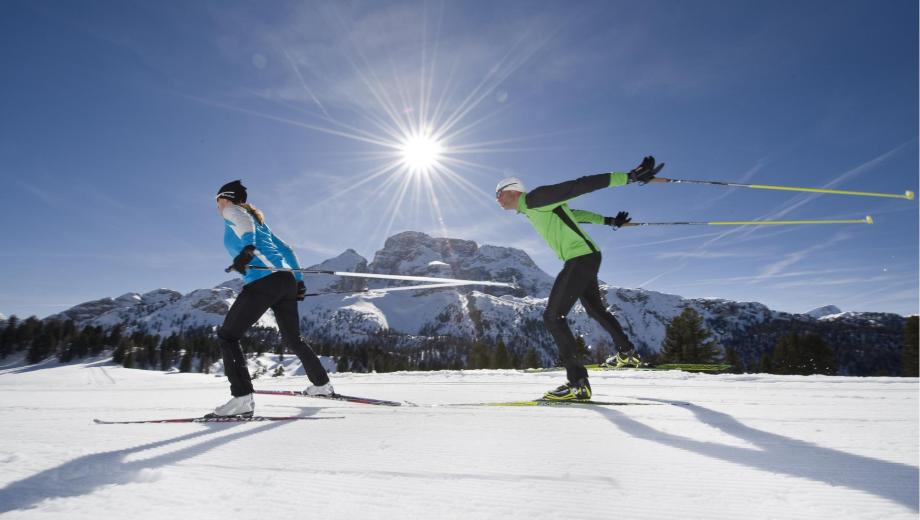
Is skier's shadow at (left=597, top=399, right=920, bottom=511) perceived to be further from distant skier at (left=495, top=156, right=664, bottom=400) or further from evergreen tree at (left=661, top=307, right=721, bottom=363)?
evergreen tree at (left=661, top=307, right=721, bottom=363)

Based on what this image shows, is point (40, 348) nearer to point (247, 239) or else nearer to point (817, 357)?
point (247, 239)

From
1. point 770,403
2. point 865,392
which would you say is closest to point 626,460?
point 770,403

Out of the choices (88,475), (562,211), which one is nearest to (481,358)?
(562,211)

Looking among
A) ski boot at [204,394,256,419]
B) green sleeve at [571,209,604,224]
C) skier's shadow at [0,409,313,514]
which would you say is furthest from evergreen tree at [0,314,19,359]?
green sleeve at [571,209,604,224]

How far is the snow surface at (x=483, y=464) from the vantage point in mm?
1853

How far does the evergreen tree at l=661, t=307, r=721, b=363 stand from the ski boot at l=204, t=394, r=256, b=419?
36318mm

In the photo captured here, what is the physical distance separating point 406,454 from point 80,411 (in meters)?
4.14

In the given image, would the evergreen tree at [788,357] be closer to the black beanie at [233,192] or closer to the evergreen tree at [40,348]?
the black beanie at [233,192]

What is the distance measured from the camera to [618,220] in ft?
21.7

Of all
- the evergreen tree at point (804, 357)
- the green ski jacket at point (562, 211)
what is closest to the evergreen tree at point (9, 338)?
the green ski jacket at point (562, 211)

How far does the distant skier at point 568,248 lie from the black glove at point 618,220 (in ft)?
3.83

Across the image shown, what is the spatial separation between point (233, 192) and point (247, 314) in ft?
4.74

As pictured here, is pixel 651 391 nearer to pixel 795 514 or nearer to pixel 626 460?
pixel 626 460

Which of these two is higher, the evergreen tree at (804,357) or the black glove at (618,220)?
the black glove at (618,220)
